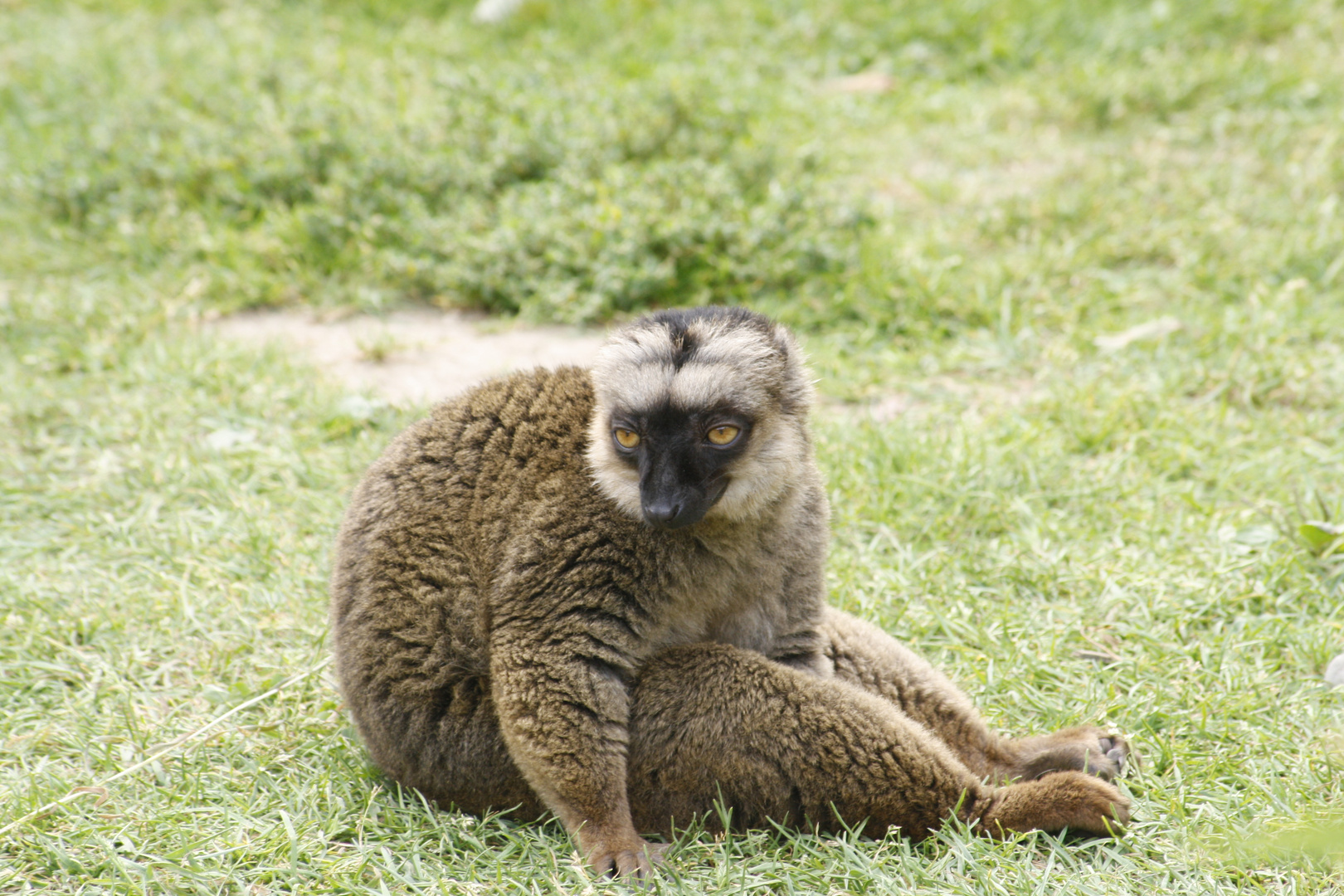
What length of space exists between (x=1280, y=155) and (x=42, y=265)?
8977mm

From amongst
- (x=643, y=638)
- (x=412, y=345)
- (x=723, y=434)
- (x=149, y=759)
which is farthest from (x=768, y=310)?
(x=149, y=759)

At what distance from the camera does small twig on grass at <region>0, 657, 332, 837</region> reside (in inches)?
152

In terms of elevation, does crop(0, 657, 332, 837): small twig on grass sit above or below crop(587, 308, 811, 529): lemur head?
below

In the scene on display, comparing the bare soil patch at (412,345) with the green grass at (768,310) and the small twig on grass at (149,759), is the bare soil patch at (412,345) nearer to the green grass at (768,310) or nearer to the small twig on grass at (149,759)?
the green grass at (768,310)

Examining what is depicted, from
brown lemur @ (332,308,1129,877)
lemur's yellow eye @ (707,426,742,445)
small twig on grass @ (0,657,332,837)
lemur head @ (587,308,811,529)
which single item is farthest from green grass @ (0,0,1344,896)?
lemur's yellow eye @ (707,426,742,445)

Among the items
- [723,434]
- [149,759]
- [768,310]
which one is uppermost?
[768,310]

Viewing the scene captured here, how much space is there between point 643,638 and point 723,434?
74cm

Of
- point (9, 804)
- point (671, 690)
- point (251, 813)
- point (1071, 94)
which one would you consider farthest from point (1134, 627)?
point (1071, 94)

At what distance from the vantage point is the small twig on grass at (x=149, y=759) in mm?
3867

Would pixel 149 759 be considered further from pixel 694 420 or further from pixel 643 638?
pixel 694 420

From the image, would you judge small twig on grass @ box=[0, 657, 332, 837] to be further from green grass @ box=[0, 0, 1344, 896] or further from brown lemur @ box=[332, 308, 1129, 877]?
brown lemur @ box=[332, 308, 1129, 877]

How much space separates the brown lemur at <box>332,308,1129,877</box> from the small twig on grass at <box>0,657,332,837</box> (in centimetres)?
72

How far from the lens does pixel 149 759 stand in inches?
165

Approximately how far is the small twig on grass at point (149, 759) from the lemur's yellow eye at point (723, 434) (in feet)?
6.35
